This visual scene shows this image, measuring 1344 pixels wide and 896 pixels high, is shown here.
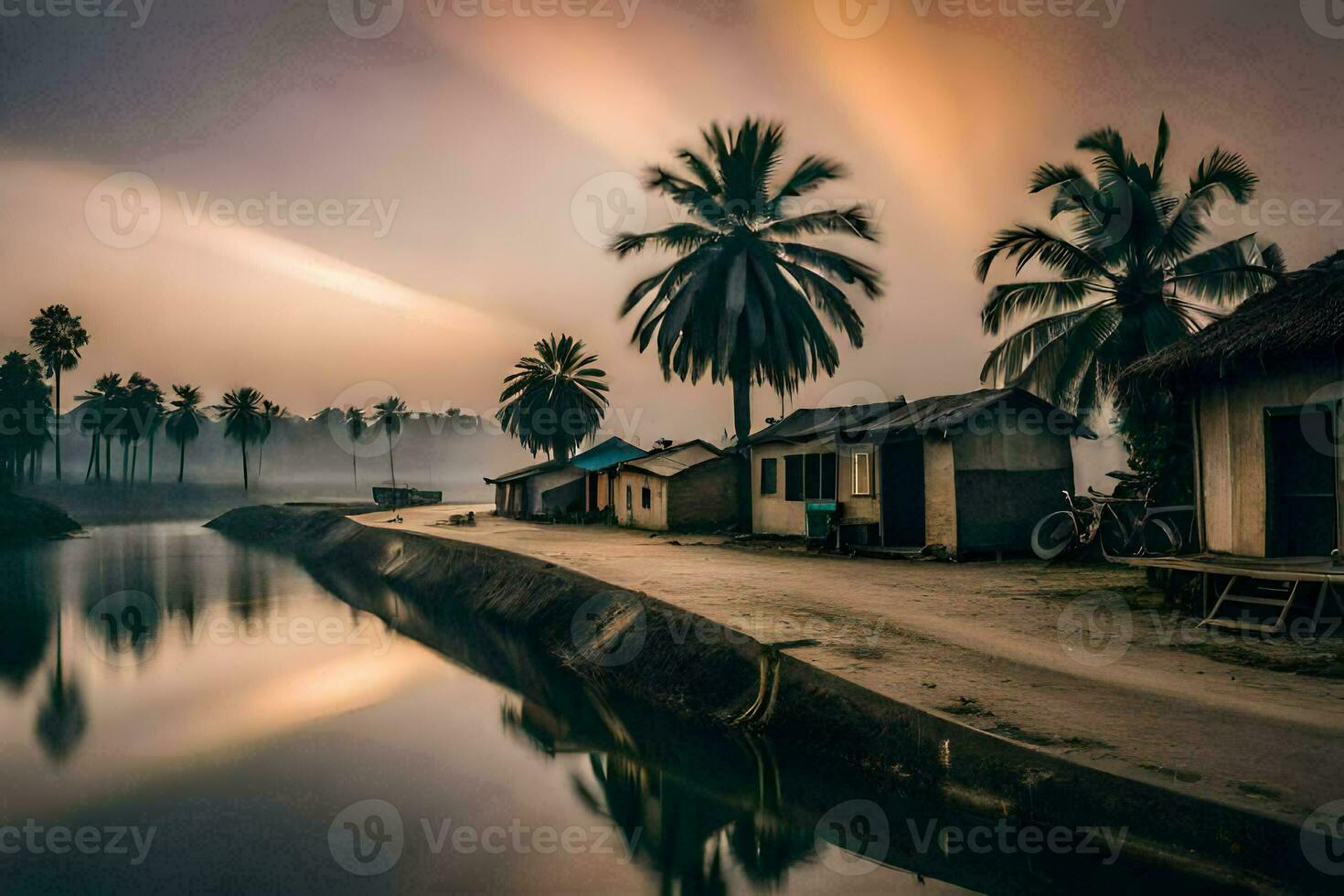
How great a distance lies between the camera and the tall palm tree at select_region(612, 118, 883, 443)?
1115 inches

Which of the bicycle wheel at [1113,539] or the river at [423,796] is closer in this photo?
the river at [423,796]

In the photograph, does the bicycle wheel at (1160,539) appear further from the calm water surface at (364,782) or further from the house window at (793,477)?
the calm water surface at (364,782)

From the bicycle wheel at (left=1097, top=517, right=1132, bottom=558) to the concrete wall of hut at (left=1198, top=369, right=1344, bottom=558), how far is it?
511cm

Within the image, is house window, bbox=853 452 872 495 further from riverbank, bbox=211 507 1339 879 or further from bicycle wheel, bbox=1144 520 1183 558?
bicycle wheel, bbox=1144 520 1183 558

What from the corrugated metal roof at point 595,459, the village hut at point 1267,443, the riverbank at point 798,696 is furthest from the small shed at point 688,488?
the village hut at point 1267,443

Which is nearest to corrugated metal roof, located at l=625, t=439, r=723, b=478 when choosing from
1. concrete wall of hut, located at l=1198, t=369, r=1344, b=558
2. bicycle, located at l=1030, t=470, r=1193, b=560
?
bicycle, located at l=1030, t=470, r=1193, b=560

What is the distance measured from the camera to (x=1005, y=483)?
1875cm

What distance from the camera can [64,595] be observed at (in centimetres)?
2586

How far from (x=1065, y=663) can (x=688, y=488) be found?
65.1 feet

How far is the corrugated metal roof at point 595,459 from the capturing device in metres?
41.2

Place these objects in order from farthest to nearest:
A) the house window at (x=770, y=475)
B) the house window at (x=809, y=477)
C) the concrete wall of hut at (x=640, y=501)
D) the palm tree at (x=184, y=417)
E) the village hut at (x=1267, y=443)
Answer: the palm tree at (x=184, y=417) < the concrete wall of hut at (x=640, y=501) < the house window at (x=770, y=475) < the house window at (x=809, y=477) < the village hut at (x=1267, y=443)

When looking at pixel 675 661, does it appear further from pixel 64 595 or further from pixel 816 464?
pixel 64 595

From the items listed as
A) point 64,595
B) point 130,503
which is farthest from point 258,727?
point 130,503

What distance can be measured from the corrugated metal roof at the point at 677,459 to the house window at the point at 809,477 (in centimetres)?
492
